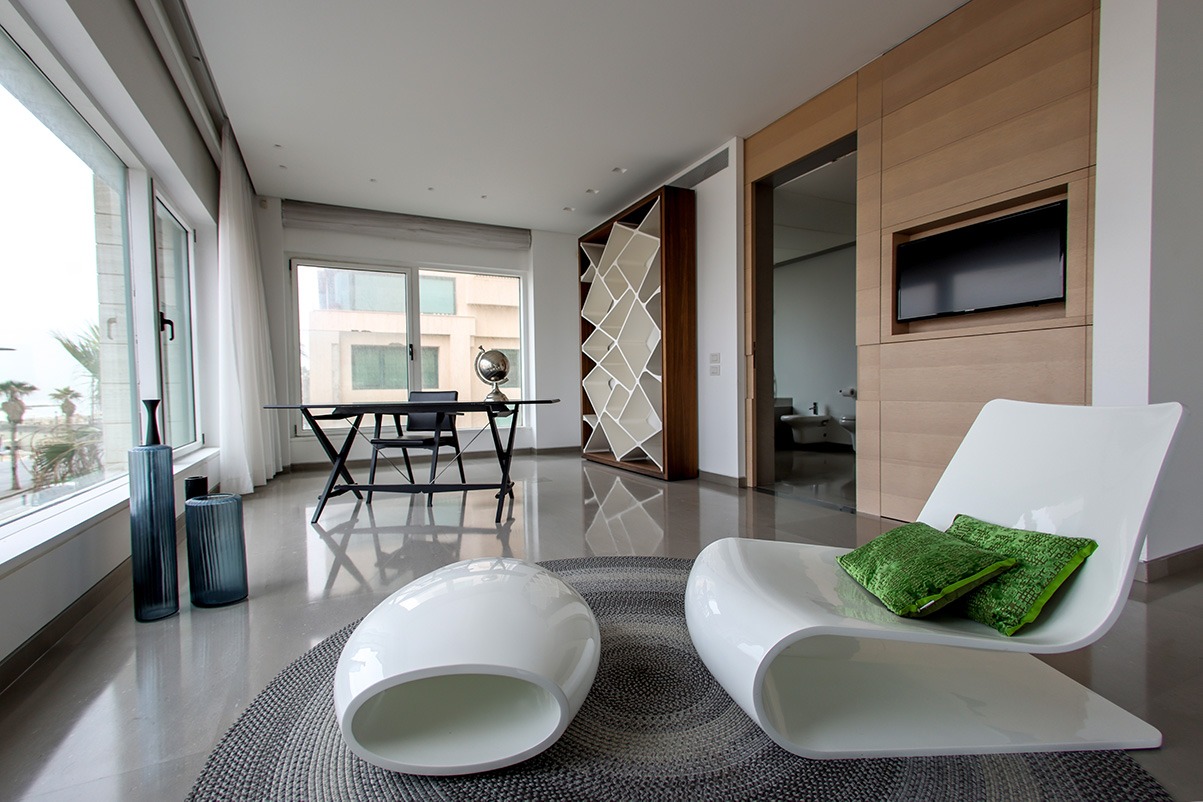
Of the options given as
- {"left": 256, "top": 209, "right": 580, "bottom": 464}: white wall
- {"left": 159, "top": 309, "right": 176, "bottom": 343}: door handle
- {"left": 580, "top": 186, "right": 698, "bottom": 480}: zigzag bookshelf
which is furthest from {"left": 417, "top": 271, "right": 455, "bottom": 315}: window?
{"left": 159, "top": 309, "right": 176, "bottom": 343}: door handle

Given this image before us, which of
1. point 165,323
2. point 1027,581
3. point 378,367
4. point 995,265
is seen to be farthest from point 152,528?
point 378,367

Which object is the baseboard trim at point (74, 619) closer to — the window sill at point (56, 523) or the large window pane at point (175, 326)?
the window sill at point (56, 523)

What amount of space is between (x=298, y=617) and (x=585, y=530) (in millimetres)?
1471

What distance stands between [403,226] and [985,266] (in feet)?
17.0

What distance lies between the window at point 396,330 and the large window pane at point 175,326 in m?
1.46

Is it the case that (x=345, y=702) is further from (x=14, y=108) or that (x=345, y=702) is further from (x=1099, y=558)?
(x=14, y=108)

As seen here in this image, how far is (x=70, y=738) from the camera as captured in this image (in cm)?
122

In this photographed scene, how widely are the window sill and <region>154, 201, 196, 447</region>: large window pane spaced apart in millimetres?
1051

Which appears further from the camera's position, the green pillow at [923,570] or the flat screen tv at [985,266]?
the flat screen tv at [985,266]

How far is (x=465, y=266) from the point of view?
6180 millimetres

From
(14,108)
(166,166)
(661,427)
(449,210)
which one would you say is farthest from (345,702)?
(449,210)

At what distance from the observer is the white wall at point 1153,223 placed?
6.76 feet

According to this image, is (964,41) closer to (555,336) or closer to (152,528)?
(152,528)

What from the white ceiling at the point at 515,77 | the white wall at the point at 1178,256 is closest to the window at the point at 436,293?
the white ceiling at the point at 515,77
